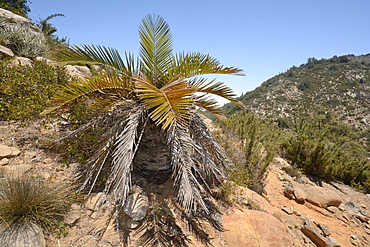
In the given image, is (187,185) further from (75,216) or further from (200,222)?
(75,216)

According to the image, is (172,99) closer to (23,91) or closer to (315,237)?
(23,91)

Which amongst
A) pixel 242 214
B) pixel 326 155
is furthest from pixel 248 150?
pixel 326 155

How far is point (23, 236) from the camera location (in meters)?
1.63

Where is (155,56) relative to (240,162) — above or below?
above

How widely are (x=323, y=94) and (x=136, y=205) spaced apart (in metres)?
42.4

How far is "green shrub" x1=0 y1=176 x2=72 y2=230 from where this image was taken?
174 cm

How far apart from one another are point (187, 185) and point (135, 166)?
3.77ft

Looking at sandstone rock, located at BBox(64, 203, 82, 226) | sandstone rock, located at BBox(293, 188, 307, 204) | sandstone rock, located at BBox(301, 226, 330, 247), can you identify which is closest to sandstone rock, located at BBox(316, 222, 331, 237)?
sandstone rock, located at BBox(301, 226, 330, 247)

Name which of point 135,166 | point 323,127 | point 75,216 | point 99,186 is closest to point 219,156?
point 135,166

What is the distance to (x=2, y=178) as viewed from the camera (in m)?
2.06

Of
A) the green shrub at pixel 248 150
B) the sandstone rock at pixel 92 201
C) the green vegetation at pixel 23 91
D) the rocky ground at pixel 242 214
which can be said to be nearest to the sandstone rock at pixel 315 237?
the rocky ground at pixel 242 214

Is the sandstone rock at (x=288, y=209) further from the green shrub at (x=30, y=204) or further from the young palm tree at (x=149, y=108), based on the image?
the green shrub at (x=30, y=204)

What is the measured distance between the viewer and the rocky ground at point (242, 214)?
6.76 ft

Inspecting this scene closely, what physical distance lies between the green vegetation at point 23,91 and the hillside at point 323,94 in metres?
22.0
